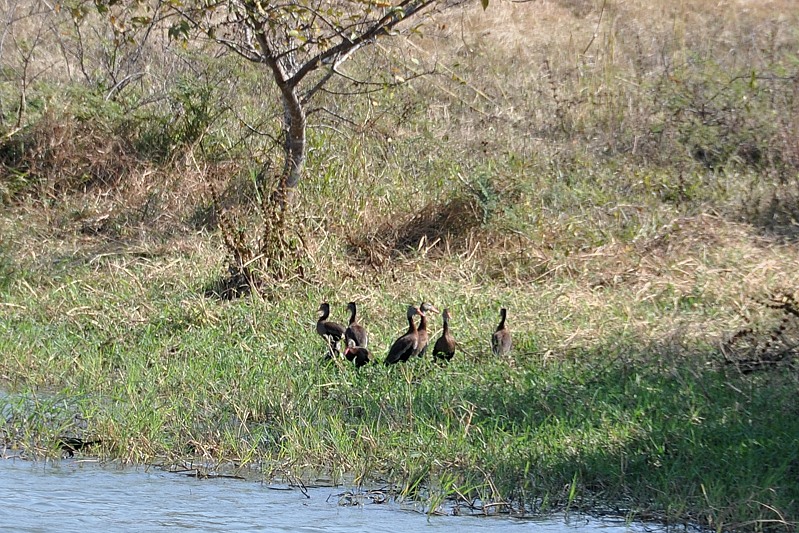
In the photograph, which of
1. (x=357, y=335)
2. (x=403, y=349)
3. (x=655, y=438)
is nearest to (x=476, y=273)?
(x=357, y=335)

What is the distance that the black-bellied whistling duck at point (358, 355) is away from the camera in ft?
23.4

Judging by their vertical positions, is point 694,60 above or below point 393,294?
above

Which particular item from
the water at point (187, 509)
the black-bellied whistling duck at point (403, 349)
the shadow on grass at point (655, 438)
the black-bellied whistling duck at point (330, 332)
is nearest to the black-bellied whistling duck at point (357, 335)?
the black-bellied whistling duck at point (330, 332)

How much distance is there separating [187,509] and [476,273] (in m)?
5.02

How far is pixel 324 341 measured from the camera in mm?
7840

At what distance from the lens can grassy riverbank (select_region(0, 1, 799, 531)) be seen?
5.72m

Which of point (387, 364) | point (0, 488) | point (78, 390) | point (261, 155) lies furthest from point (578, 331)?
point (261, 155)

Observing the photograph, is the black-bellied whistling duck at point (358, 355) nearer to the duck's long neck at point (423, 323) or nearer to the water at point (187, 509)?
the duck's long neck at point (423, 323)

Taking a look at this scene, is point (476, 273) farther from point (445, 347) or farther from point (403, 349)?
point (403, 349)

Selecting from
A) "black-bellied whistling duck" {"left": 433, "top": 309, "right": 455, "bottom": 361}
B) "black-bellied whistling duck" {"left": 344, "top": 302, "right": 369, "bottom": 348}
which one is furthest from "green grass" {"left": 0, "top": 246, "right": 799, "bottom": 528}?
"black-bellied whistling duck" {"left": 344, "top": 302, "right": 369, "bottom": 348}

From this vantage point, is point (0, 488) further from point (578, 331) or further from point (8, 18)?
point (8, 18)

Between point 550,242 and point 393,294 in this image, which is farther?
point 550,242

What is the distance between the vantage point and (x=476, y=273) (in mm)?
9883

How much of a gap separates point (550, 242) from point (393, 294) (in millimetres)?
1869
